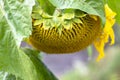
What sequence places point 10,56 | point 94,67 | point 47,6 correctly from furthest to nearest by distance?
point 94,67 < point 47,6 < point 10,56

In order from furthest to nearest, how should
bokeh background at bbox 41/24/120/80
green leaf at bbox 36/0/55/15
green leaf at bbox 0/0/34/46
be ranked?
1. bokeh background at bbox 41/24/120/80
2. green leaf at bbox 36/0/55/15
3. green leaf at bbox 0/0/34/46

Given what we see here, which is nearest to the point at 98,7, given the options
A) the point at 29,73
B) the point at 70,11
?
the point at 70,11

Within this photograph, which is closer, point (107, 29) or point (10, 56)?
point (10, 56)

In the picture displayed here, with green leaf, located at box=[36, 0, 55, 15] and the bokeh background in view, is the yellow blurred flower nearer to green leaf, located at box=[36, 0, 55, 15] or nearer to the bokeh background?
green leaf, located at box=[36, 0, 55, 15]

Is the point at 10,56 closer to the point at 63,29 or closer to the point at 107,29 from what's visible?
the point at 63,29

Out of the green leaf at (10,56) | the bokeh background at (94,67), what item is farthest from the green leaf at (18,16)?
the bokeh background at (94,67)

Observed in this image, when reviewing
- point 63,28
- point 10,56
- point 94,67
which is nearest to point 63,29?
point 63,28

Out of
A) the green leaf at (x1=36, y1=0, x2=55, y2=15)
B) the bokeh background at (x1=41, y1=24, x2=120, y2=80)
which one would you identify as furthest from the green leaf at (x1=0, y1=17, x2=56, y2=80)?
the bokeh background at (x1=41, y1=24, x2=120, y2=80)

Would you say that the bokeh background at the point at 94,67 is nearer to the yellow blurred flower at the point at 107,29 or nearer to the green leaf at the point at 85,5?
the yellow blurred flower at the point at 107,29

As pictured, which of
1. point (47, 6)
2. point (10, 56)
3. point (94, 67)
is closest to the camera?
Answer: point (10, 56)
